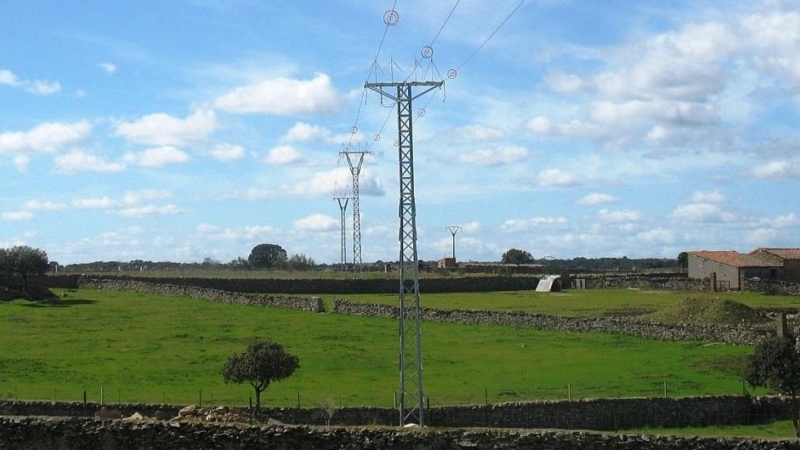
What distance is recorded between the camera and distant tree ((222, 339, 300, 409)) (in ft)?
125

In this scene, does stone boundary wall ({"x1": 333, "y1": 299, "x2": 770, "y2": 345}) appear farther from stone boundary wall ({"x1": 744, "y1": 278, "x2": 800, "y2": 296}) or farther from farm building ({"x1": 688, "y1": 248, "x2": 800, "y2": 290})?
farm building ({"x1": 688, "y1": 248, "x2": 800, "y2": 290})

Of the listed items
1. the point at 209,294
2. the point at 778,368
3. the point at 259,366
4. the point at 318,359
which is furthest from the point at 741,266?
the point at 259,366

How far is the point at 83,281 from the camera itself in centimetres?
9356

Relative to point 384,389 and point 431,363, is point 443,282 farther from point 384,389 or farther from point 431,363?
point 384,389

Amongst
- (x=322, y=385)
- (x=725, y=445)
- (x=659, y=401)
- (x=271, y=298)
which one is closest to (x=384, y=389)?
(x=322, y=385)

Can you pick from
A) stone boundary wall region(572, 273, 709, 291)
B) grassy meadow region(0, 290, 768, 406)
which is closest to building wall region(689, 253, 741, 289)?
stone boundary wall region(572, 273, 709, 291)

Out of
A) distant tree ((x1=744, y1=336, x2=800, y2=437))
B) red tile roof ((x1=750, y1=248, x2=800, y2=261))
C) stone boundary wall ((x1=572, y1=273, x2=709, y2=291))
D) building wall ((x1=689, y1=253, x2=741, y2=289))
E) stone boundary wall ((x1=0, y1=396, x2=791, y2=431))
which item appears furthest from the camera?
red tile roof ((x1=750, y1=248, x2=800, y2=261))

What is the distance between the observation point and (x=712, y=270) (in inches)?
4523

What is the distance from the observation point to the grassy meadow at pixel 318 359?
4219cm

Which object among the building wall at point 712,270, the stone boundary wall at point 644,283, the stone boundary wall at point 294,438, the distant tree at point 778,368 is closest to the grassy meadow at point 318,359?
the distant tree at point 778,368

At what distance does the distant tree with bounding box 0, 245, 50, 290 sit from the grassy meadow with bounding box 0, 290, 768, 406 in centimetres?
712

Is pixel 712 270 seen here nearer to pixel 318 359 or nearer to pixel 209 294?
pixel 209 294

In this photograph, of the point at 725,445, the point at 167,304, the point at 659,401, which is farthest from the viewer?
the point at 167,304

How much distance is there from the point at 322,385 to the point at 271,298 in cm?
3603
